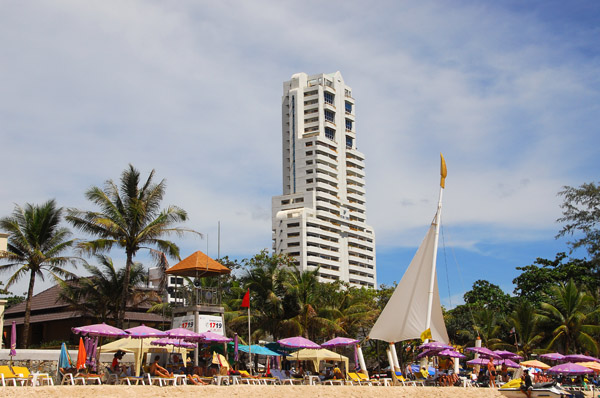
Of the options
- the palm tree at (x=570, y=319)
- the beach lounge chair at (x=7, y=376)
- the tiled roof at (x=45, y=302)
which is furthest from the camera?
the tiled roof at (x=45, y=302)

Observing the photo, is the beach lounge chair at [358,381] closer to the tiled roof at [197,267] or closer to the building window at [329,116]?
the tiled roof at [197,267]

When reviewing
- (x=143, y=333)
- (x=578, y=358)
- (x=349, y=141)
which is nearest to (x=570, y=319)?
(x=578, y=358)

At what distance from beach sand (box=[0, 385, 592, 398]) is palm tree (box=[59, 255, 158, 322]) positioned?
54.0 ft

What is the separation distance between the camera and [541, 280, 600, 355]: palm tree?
40.7m

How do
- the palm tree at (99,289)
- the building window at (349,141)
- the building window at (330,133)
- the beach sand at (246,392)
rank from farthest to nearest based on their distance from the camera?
the building window at (349,141), the building window at (330,133), the palm tree at (99,289), the beach sand at (246,392)

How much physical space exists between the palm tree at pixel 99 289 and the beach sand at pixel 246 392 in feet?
54.0

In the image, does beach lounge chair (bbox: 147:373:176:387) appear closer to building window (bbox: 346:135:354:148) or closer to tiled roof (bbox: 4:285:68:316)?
tiled roof (bbox: 4:285:68:316)

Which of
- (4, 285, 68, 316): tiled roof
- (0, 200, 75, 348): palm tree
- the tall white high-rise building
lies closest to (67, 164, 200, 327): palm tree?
(0, 200, 75, 348): palm tree

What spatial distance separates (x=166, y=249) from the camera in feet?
105

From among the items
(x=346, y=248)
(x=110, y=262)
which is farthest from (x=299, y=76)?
(x=110, y=262)

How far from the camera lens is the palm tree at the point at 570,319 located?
40688 mm

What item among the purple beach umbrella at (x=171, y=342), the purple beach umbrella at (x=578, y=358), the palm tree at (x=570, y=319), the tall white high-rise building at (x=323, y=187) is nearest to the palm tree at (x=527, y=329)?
the palm tree at (x=570, y=319)

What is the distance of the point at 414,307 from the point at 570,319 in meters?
18.8

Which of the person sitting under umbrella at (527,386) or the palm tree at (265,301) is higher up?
the palm tree at (265,301)
